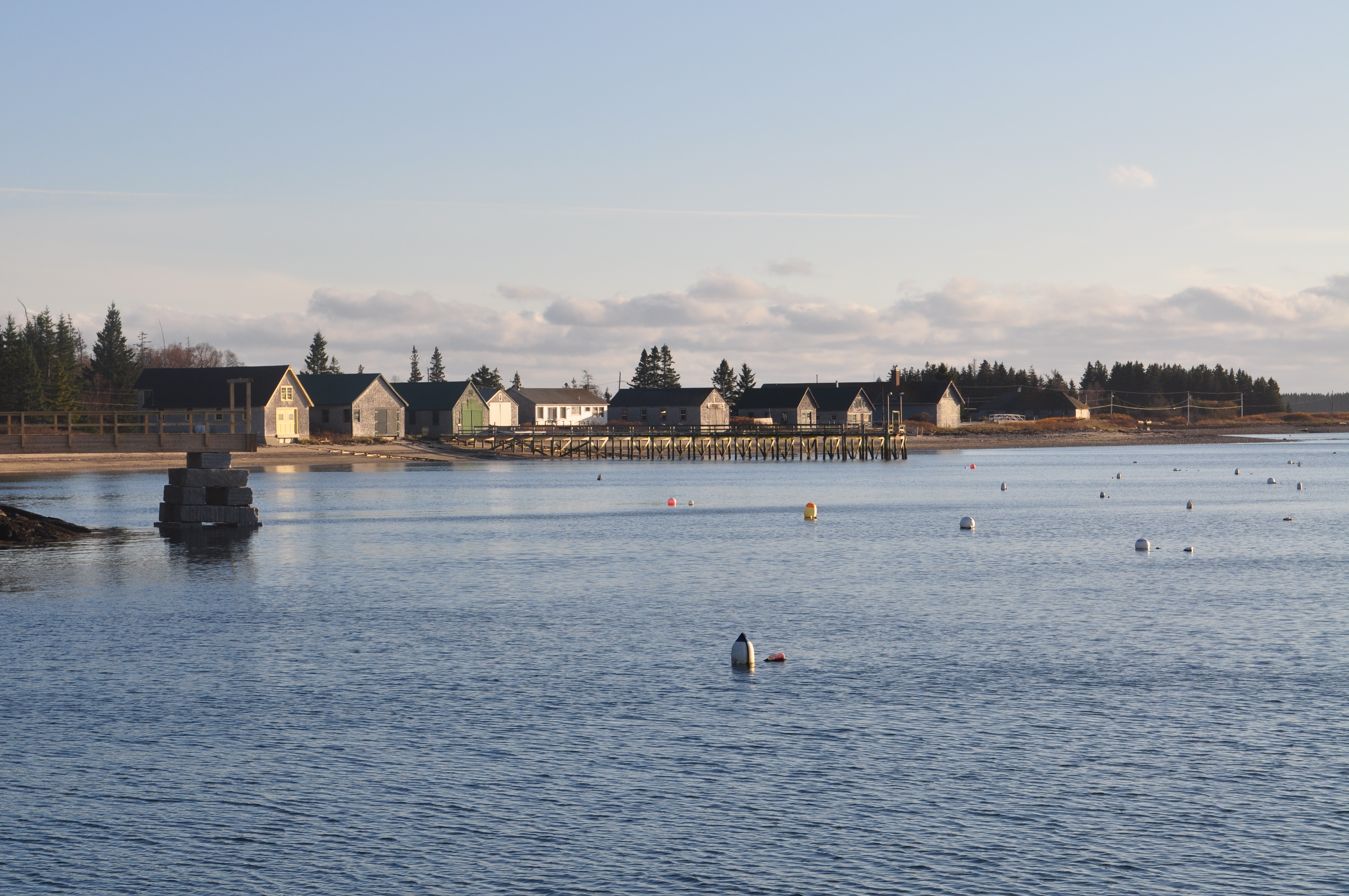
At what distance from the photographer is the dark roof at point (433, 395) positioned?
142875mm

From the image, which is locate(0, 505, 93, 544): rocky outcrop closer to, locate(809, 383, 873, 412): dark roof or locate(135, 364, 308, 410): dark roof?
locate(135, 364, 308, 410): dark roof

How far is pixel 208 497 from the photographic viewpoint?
47688 mm

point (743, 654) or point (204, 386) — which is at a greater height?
point (204, 386)

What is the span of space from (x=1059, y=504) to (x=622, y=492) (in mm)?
24241

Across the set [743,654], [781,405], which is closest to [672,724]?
[743,654]

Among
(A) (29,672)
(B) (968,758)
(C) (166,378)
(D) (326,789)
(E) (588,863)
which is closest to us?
(E) (588,863)

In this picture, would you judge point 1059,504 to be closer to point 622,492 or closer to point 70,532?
point 622,492

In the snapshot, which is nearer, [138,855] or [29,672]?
[138,855]

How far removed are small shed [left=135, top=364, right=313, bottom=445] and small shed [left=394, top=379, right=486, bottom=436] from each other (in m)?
17.7

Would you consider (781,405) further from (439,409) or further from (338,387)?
(338,387)

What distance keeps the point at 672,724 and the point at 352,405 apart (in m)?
117

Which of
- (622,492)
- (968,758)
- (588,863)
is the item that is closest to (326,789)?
(588,863)

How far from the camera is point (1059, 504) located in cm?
6309

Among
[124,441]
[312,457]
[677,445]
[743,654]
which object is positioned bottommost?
[743,654]
